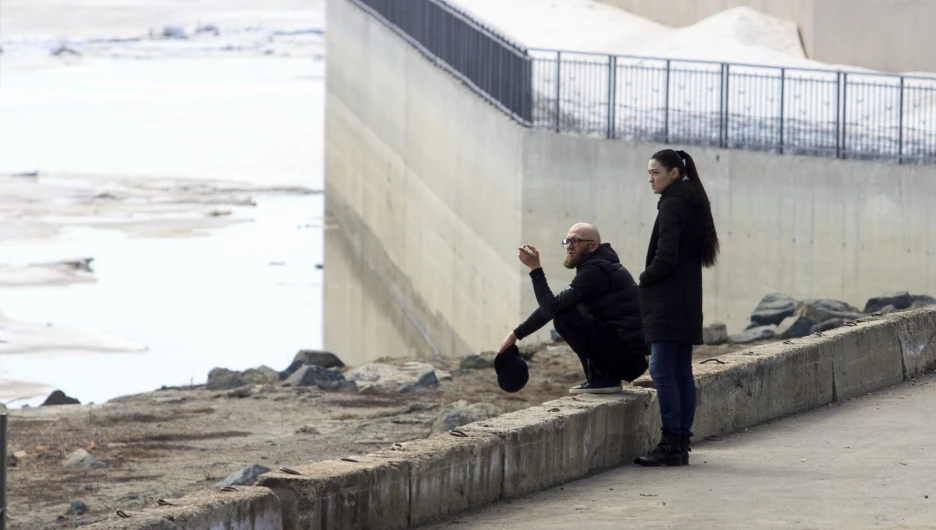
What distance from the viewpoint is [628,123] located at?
2538 cm

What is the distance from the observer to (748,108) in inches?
930

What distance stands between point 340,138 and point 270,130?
50.1 ft

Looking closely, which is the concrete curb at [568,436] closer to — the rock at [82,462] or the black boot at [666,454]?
the black boot at [666,454]

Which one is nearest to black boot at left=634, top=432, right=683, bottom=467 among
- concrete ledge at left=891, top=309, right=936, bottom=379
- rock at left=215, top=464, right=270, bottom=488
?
concrete ledge at left=891, top=309, right=936, bottom=379

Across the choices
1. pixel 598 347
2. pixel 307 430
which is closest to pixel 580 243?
pixel 598 347

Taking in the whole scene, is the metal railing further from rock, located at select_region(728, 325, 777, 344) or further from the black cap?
the black cap

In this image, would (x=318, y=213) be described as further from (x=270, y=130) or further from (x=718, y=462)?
(x=718, y=462)

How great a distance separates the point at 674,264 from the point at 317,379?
11937 mm

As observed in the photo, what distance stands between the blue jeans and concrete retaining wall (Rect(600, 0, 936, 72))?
64.3ft

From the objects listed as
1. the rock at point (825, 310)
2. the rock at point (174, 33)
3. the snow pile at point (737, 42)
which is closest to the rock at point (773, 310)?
the rock at point (825, 310)

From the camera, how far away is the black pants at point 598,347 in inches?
357

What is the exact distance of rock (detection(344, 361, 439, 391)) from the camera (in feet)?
64.6

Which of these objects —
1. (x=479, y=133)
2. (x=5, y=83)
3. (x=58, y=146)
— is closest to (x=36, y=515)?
(x=479, y=133)

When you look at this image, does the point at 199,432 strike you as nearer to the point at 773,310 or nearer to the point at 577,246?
the point at 773,310
